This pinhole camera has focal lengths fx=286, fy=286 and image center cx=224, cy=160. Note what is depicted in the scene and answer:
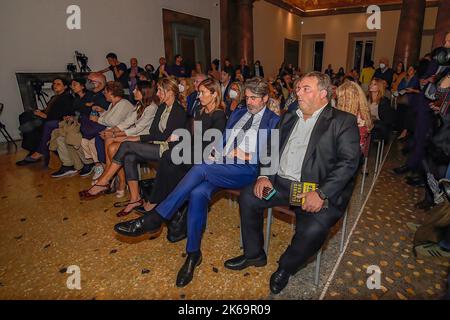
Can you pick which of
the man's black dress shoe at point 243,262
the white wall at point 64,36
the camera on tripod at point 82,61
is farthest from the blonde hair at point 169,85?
the camera on tripod at point 82,61

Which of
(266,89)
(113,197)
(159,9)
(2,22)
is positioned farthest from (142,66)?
(266,89)

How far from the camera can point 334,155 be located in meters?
1.83

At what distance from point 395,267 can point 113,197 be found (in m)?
2.78

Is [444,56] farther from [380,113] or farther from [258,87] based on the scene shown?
[258,87]

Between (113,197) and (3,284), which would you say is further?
(113,197)

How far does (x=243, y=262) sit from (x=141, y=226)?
2.58 feet

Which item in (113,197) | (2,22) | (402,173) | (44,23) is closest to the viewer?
(113,197)

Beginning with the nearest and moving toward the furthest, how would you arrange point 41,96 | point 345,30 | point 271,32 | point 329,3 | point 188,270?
point 188,270
point 41,96
point 271,32
point 329,3
point 345,30

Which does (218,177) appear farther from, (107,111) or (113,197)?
(107,111)

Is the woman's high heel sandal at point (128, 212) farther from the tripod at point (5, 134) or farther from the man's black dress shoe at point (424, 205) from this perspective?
the tripod at point (5, 134)

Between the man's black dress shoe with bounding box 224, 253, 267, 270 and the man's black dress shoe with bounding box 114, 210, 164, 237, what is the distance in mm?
586

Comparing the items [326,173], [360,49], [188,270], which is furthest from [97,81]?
[360,49]

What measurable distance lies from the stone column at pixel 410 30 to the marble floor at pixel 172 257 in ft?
26.1
